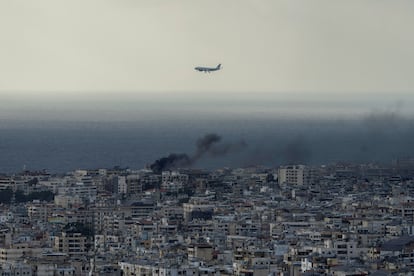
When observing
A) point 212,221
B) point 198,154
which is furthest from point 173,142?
point 212,221

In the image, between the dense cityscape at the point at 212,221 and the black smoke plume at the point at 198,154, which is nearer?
the dense cityscape at the point at 212,221

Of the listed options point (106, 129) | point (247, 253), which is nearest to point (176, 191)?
point (247, 253)

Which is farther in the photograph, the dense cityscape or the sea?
the sea

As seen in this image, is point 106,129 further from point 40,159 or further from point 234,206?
point 234,206

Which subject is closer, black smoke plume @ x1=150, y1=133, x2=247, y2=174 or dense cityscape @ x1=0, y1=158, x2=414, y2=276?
dense cityscape @ x1=0, y1=158, x2=414, y2=276
